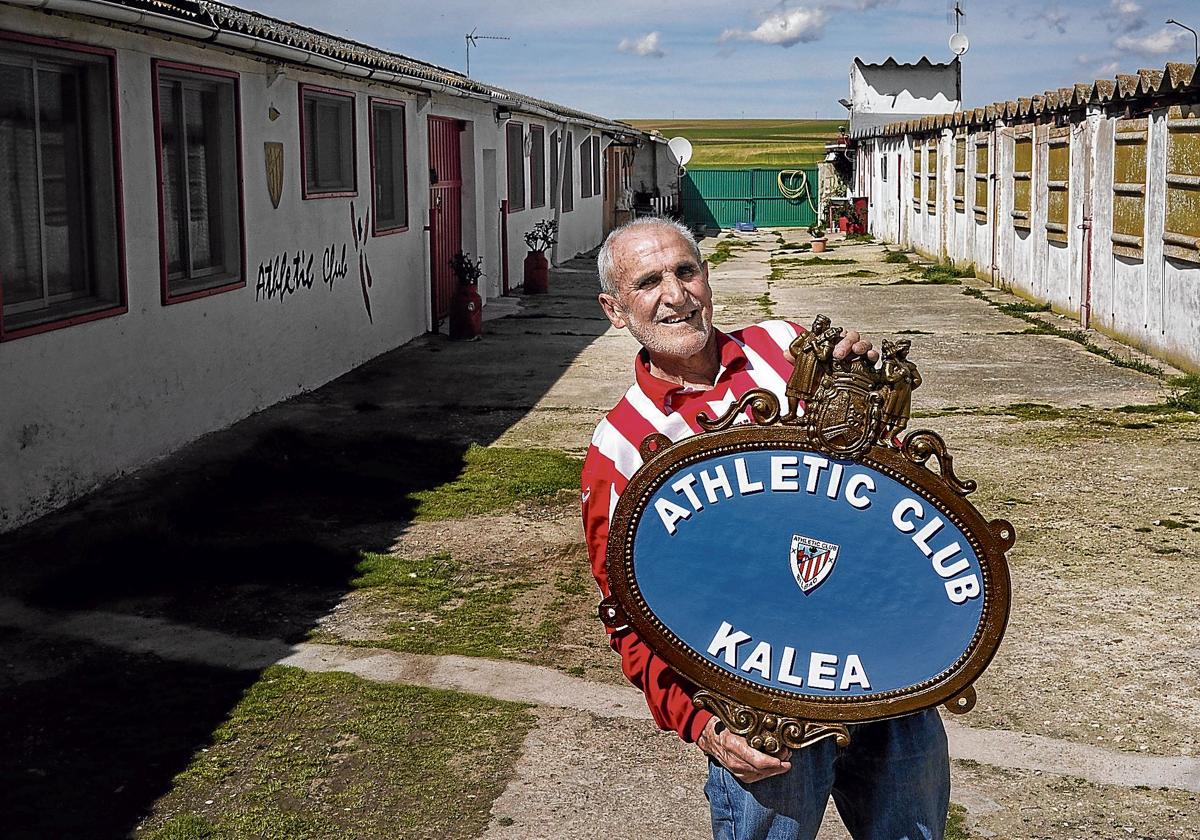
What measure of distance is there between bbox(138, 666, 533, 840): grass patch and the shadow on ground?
0.41 feet

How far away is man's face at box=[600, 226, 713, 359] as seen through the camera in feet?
8.96

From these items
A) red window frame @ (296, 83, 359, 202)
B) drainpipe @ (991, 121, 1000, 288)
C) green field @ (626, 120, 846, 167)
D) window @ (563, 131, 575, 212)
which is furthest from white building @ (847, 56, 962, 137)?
red window frame @ (296, 83, 359, 202)

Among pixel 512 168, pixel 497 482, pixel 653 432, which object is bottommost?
pixel 497 482

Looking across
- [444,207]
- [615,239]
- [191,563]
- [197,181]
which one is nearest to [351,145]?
[197,181]

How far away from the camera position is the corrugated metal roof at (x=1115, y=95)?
40.4 ft

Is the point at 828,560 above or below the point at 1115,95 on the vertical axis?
below

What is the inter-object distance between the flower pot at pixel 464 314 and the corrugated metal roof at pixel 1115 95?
694 cm

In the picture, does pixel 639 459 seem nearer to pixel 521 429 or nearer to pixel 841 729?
pixel 841 729

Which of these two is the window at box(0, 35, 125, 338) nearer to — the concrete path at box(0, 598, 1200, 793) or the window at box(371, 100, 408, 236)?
the concrete path at box(0, 598, 1200, 793)

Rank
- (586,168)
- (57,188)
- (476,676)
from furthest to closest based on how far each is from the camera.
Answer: (586,168) → (57,188) → (476,676)

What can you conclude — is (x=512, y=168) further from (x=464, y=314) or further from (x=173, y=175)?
(x=173, y=175)

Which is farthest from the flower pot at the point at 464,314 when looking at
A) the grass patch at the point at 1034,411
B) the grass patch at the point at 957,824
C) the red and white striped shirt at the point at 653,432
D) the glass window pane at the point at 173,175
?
the red and white striped shirt at the point at 653,432

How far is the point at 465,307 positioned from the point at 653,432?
13.0 meters

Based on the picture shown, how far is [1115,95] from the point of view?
14359 mm
